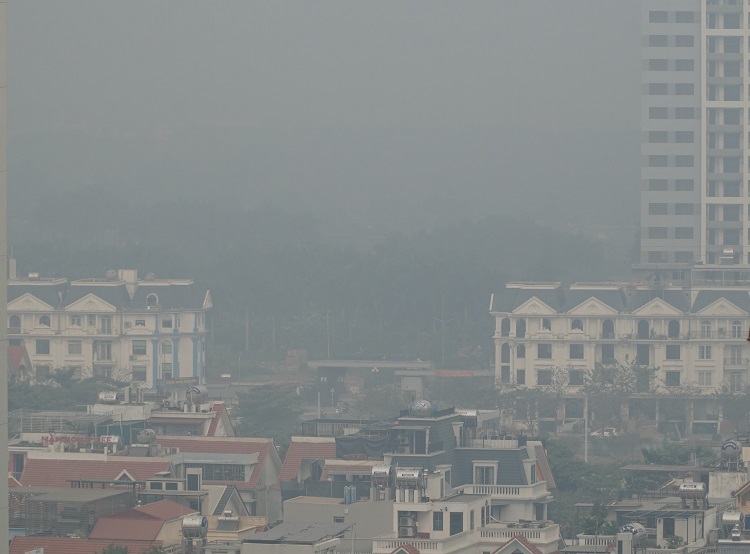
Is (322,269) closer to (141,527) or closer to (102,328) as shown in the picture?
(102,328)

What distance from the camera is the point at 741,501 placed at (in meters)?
48.8

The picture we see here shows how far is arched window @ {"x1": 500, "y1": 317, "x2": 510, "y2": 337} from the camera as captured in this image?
102m

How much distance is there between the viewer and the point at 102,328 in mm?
103125

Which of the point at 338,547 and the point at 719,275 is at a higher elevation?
the point at 719,275

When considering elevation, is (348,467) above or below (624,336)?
below

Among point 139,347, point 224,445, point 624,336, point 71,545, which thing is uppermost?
point 624,336

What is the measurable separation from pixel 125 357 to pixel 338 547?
187 ft

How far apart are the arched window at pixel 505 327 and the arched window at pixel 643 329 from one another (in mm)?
5097

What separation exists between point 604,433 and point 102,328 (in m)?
23.4

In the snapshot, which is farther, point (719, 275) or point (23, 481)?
point (719, 275)

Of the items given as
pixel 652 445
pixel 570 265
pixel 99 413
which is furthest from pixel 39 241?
pixel 99 413

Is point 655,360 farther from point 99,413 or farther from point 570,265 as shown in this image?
point 570,265

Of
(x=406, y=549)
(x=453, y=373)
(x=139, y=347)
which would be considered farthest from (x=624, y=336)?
(x=406, y=549)

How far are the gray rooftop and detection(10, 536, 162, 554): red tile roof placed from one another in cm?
205
